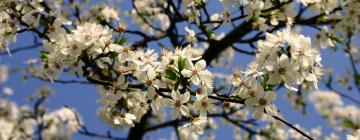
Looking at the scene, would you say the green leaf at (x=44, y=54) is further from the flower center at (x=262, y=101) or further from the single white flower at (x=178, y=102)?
the flower center at (x=262, y=101)

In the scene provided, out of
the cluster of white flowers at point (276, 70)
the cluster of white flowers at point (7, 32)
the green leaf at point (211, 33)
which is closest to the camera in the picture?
the cluster of white flowers at point (276, 70)

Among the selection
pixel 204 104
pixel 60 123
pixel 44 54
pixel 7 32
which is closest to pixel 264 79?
pixel 204 104

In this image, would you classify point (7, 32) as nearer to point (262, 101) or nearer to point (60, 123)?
point (262, 101)

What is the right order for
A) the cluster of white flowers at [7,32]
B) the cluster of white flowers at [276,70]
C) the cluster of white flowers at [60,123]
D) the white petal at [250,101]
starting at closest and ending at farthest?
the cluster of white flowers at [276,70] → the white petal at [250,101] → the cluster of white flowers at [7,32] → the cluster of white flowers at [60,123]

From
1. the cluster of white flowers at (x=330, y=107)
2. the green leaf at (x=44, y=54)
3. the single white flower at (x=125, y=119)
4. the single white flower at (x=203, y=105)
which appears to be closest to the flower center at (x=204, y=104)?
the single white flower at (x=203, y=105)

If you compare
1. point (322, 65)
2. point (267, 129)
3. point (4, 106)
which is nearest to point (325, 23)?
point (267, 129)

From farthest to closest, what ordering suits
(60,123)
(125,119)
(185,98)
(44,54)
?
(60,123) → (44,54) → (125,119) → (185,98)

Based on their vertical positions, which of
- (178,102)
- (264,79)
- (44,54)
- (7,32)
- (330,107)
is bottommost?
(330,107)

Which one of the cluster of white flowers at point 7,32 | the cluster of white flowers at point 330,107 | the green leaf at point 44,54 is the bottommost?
the cluster of white flowers at point 330,107

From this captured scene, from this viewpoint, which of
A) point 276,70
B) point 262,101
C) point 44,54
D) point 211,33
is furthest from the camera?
point 211,33

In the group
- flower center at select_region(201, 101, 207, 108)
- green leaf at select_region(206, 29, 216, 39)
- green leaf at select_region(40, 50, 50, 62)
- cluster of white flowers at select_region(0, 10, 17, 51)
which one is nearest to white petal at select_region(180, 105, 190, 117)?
flower center at select_region(201, 101, 207, 108)

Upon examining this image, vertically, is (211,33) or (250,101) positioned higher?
(211,33)
